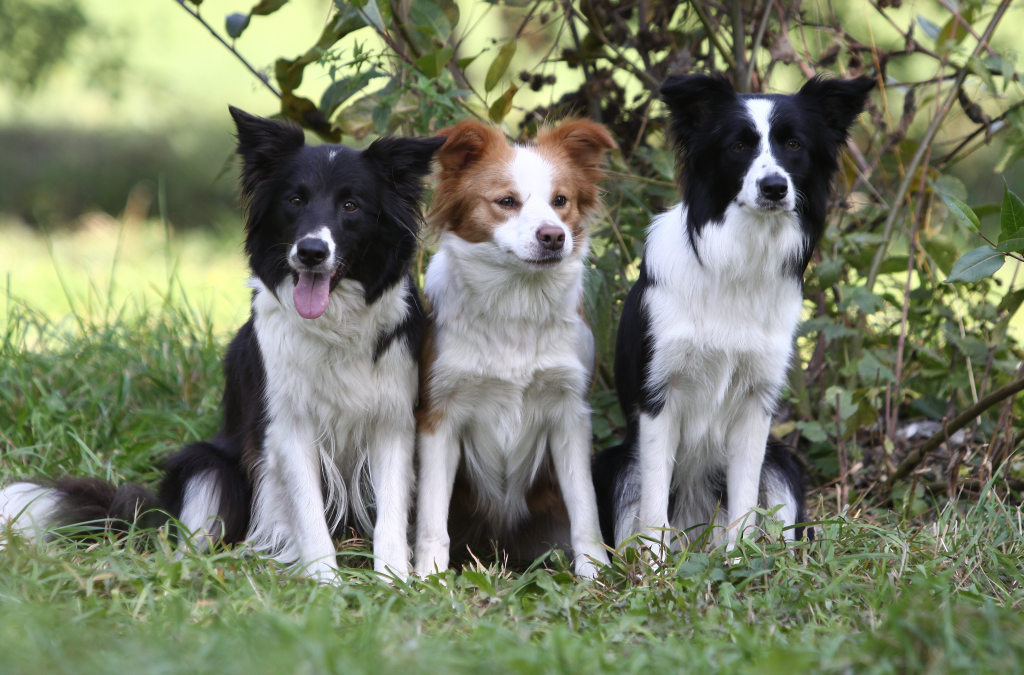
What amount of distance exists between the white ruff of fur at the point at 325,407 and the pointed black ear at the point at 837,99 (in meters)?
1.60

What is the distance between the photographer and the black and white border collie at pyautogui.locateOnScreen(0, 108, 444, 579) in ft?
9.91

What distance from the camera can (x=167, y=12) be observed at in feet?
36.7

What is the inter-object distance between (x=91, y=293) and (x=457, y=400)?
11.8 feet

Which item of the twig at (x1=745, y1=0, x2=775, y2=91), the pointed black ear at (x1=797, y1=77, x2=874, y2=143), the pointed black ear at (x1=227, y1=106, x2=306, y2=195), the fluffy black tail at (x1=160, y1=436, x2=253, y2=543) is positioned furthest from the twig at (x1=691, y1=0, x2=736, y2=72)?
the fluffy black tail at (x1=160, y1=436, x2=253, y2=543)

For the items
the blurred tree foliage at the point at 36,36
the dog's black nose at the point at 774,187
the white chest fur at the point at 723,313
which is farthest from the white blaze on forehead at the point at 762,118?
the blurred tree foliage at the point at 36,36

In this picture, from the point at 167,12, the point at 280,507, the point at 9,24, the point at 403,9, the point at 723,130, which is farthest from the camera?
the point at 167,12

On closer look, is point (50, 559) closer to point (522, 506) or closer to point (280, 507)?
point (280, 507)

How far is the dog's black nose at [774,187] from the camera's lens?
279 centimetres

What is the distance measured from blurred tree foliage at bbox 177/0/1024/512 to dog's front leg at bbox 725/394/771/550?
693mm

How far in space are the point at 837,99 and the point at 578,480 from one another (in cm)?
165

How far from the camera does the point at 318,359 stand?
10.2 ft

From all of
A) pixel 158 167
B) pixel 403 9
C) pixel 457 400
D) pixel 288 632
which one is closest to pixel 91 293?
pixel 403 9

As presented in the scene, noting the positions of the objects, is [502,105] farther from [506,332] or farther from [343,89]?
[506,332]

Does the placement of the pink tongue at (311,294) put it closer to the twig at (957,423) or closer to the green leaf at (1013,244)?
the green leaf at (1013,244)
